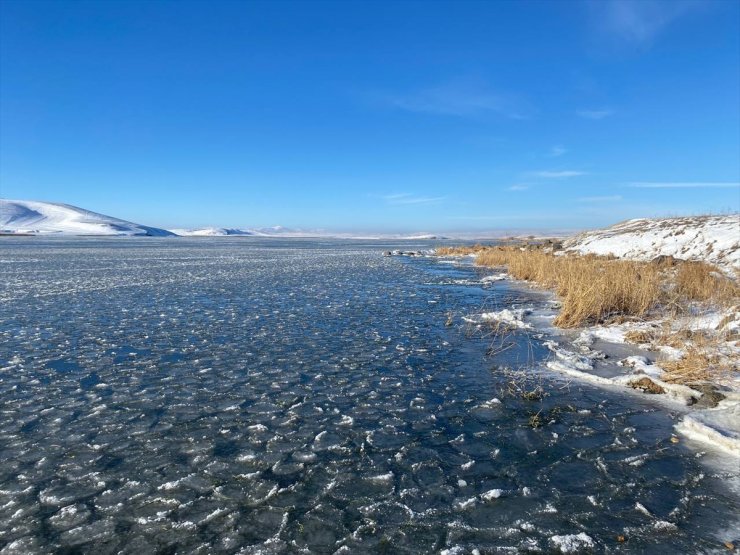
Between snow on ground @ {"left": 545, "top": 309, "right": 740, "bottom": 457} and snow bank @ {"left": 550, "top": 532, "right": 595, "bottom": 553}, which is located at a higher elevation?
snow on ground @ {"left": 545, "top": 309, "right": 740, "bottom": 457}

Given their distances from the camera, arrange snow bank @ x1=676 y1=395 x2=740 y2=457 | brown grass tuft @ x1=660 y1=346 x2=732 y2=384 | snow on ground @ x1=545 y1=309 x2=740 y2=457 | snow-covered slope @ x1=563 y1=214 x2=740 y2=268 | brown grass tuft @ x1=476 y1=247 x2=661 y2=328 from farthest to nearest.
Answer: snow-covered slope @ x1=563 y1=214 x2=740 y2=268 < brown grass tuft @ x1=476 y1=247 x2=661 y2=328 < brown grass tuft @ x1=660 y1=346 x2=732 y2=384 < snow on ground @ x1=545 y1=309 x2=740 y2=457 < snow bank @ x1=676 y1=395 x2=740 y2=457

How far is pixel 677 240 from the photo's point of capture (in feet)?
63.6

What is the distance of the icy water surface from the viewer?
136 inches

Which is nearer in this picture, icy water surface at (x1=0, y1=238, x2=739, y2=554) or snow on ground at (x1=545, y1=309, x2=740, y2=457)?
icy water surface at (x1=0, y1=238, x2=739, y2=554)

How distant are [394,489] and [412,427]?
51.3 inches

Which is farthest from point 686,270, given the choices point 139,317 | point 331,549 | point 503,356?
point 139,317

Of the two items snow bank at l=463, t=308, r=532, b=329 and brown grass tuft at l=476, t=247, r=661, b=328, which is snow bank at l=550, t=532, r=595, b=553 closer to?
snow bank at l=463, t=308, r=532, b=329

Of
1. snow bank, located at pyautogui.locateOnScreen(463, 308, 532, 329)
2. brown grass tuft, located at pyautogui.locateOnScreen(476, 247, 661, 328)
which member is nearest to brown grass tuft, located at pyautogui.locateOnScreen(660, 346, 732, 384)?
brown grass tuft, located at pyautogui.locateOnScreen(476, 247, 661, 328)

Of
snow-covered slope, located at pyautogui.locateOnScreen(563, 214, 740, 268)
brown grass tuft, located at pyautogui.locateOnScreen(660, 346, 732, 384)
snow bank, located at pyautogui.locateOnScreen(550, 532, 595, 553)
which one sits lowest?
snow bank, located at pyautogui.locateOnScreen(550, 532, 595, 553)

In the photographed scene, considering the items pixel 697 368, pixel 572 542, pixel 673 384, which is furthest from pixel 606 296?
pixel 572 542

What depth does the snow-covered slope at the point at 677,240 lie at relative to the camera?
1630 cm

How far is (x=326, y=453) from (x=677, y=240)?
66.6 ft

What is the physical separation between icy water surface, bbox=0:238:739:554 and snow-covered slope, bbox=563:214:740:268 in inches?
464

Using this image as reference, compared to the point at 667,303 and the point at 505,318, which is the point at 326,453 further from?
the point at 667,303
